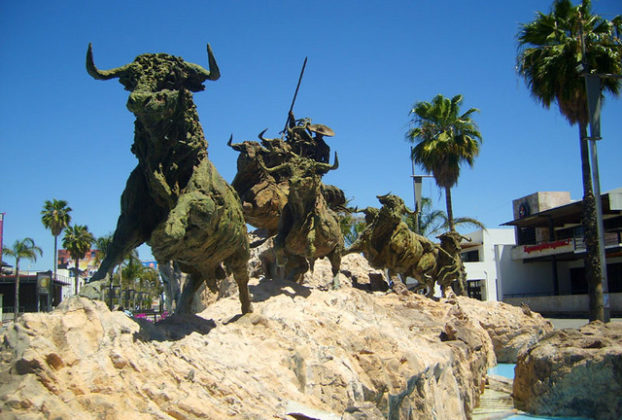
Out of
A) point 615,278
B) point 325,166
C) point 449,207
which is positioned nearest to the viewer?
point 325,166

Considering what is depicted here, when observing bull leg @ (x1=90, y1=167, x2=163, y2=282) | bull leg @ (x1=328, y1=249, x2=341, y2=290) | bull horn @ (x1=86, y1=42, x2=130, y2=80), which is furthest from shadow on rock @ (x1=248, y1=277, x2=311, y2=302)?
bull horn @ (x1=86, y1=42, x2=130, y2=80)

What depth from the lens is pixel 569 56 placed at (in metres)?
16.1

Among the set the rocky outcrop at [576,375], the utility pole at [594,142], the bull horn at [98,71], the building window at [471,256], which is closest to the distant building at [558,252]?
the building window at [471,256]

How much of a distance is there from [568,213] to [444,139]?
1158cm

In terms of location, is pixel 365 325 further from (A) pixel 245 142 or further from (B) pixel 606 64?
(B) pixel 606 64

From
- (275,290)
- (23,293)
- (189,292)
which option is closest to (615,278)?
(275,290)

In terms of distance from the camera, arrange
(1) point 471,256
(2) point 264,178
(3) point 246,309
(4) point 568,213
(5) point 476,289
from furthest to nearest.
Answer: (1) point 471,256 < (5) point 476,289 < (4) point 568,213 < (2) point 264,178 < (3) point 246,309

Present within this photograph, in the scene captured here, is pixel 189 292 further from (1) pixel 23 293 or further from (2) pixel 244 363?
(1) pixel 23 293

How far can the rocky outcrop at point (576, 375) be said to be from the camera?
Answer: 29.5 ft

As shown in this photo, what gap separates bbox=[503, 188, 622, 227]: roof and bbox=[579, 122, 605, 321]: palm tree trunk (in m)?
14.3

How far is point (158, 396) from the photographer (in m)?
4.09

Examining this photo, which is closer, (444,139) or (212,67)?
(212,67)

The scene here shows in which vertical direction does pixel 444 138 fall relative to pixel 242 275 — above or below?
above

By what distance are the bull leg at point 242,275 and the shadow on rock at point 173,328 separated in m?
0.64
